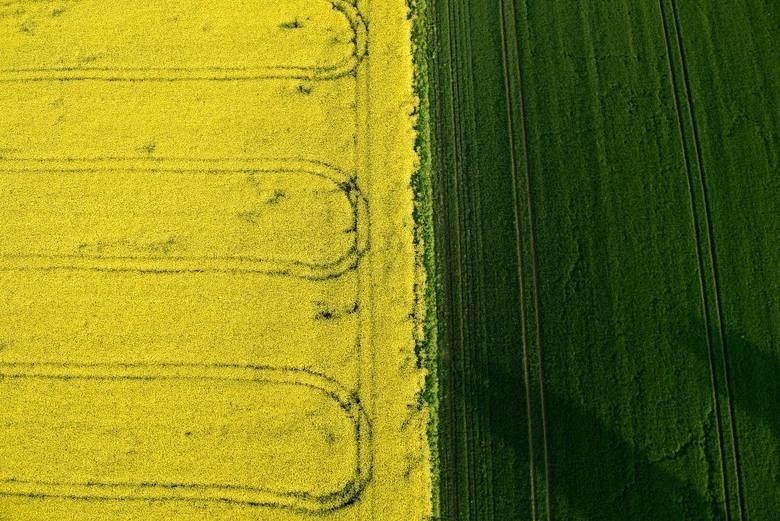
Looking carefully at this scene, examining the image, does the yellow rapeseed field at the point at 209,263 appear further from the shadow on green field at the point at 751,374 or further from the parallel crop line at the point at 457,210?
the shadow on green field at the point at 751,374

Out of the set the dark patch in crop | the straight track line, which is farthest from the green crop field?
the dark patch in crop

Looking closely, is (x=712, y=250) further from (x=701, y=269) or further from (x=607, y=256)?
(x=607, y=256)

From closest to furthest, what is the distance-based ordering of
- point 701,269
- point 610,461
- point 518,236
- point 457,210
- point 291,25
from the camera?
point 610,461
point 701,269
point 518,236
point 457,210
point 291,25

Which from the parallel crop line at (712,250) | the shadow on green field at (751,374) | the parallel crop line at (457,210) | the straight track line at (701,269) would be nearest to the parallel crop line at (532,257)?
the parallel crop line at (457,210)

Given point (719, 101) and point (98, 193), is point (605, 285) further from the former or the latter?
point (98, 193)

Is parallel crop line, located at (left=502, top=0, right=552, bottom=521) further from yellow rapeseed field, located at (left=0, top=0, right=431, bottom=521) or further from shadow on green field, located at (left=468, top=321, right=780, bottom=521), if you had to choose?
yellow rapeseed field, located at (left=0, top=0, right=431, bottom=521)

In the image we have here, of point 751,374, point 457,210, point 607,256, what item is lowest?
point 751,374

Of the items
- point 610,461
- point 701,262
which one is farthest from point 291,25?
point 610,461
